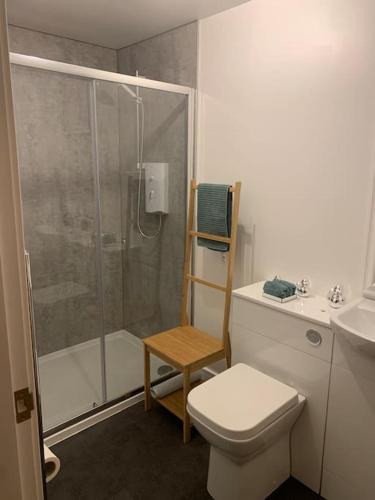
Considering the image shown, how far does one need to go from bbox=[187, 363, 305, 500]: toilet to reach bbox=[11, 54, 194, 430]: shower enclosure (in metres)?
0.91

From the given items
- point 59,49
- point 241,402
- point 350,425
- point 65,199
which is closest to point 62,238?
point 65,199

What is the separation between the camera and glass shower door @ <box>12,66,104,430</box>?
240 cm

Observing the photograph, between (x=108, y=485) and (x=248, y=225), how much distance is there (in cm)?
156

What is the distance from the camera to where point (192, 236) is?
2.48m

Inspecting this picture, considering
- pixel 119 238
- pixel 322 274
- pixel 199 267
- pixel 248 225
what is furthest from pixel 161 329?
pixel 322 274

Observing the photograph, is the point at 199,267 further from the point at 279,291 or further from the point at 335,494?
the point at 335,494

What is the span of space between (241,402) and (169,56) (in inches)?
86.2

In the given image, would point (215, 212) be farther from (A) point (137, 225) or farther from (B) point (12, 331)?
(B) point (12, 331)

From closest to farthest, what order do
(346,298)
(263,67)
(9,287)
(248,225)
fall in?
(9,287)
(346,298)
(263,67)
(248,225)

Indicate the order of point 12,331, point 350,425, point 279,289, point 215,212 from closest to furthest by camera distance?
1. point 12,331
2. point 350,425
3. point 279,289
4. point 215,212

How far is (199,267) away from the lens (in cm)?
267

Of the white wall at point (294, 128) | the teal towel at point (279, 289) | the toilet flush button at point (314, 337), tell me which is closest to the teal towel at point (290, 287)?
the teal towel at point (279, 289)

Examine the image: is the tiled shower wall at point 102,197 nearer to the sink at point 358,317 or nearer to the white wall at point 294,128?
the white wall at point 294,128

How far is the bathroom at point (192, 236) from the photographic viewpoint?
1.72 metres
